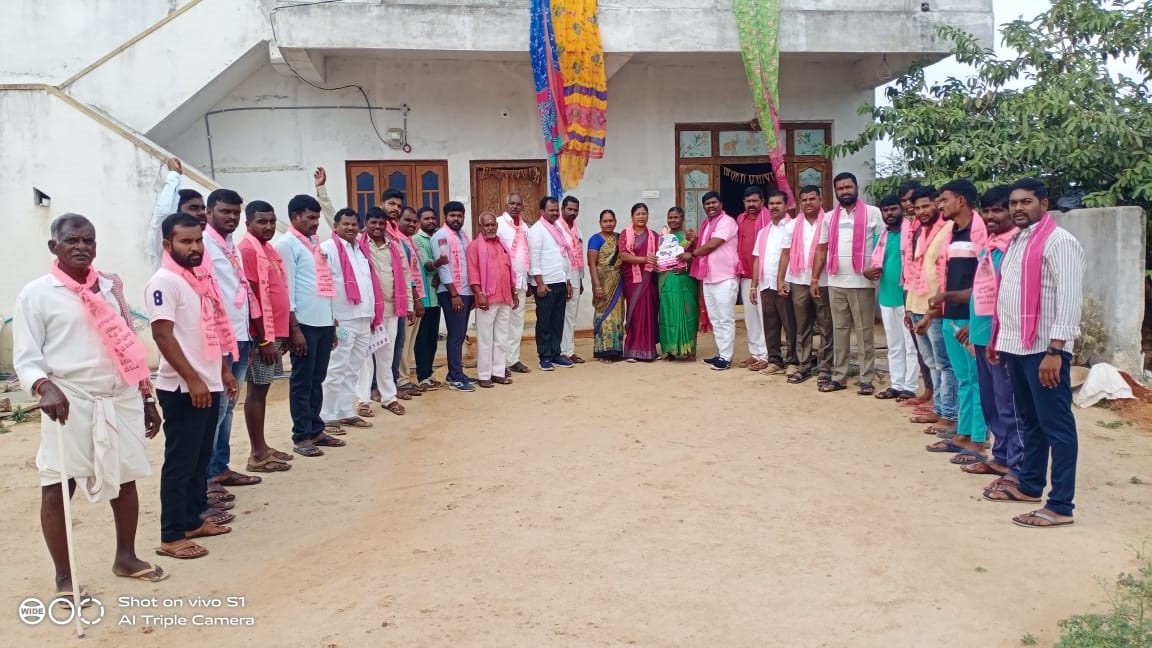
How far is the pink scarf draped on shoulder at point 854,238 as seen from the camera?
782 centimetres

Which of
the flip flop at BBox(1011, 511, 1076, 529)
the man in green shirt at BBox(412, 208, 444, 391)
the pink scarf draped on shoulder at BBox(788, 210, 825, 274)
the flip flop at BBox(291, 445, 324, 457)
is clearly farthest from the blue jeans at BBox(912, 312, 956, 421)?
the flip flop at BBox(291, 445, 324, 457)

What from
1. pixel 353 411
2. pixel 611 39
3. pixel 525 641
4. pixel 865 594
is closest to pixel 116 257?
pixel 353 411

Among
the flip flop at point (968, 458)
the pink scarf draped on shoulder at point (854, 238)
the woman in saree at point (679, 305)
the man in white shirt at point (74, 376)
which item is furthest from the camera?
the woman in saree at point (679, 305)

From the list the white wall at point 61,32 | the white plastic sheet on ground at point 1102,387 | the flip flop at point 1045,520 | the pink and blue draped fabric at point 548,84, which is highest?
the white wall at point 61,32

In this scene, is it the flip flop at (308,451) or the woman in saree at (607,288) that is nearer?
the flip flop at (308,451)

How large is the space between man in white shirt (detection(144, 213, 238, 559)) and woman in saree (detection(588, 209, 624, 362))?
5.51 metres

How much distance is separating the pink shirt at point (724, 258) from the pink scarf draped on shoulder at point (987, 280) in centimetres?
410

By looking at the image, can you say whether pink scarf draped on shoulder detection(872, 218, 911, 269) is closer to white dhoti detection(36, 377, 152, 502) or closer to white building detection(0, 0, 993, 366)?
white building detection(0, 0, 993, 366)

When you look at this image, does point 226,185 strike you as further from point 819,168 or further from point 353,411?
point 819,168

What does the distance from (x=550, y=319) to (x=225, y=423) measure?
4.42 meters

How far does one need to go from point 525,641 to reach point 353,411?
13.6 feet

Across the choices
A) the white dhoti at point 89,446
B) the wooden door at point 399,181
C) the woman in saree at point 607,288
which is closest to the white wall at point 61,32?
the wooden door at point 399,181

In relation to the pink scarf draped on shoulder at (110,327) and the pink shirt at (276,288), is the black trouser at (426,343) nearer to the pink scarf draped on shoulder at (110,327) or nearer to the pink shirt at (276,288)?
the pink shirt at (276,288)

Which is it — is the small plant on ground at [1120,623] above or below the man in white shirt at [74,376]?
below
